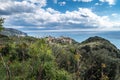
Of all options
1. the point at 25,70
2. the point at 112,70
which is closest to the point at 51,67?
the point at 25,70

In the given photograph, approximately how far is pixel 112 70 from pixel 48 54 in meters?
32.4

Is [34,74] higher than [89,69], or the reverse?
[34,74]

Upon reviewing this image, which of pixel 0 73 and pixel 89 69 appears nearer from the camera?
pixel 0 73

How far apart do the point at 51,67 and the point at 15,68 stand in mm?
3895

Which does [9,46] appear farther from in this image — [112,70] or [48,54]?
[48,54]

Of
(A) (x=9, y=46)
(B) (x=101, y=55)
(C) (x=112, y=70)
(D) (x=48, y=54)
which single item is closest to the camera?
(D) (x=48, y=54)

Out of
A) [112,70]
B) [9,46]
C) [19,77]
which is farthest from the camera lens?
[112,70]

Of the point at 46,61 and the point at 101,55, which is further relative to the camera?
the point at 101,55

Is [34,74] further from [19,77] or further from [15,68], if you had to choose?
[15,68]

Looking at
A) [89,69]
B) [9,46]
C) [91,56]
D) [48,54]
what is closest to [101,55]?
[91,56]

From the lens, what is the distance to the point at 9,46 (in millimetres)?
42844

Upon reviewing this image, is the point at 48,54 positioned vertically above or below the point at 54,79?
above

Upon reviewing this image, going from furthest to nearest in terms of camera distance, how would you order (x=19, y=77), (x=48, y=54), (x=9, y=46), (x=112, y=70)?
(x=112, y=70), (x=9, y=46), (x=19, y=77), (x=48, y=54)

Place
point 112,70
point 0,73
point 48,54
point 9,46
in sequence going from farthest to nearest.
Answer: point 112,70 → point 9,46 → point 0,73 → point 48,54
